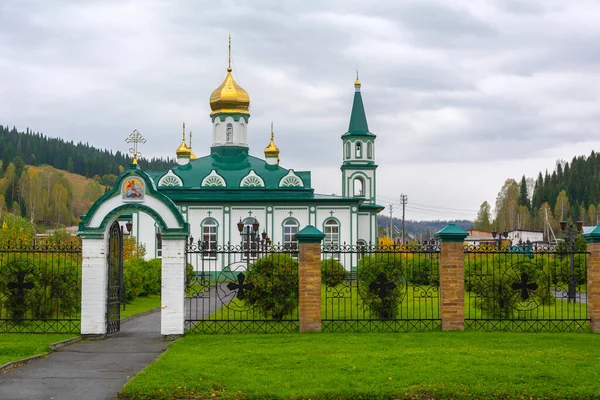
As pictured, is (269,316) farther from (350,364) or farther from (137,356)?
(350,364)

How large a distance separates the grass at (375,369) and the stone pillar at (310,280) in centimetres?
93

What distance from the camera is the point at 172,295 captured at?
13.2m

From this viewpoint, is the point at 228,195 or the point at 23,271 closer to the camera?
the point at 23,271

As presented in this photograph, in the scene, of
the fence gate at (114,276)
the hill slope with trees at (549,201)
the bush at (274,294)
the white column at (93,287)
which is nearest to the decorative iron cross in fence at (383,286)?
the bush at (274,294)

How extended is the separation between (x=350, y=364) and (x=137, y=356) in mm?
3657

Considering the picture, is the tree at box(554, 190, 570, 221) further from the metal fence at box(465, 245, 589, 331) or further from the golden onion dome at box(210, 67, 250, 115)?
the metal fence at box(465, 245, 589, 331)

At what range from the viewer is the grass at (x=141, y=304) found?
20314mm

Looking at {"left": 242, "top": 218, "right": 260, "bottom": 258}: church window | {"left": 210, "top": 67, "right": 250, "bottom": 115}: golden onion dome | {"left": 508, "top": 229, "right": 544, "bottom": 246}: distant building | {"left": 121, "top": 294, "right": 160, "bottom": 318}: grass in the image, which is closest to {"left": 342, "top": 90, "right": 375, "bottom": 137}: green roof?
{"left": 210, "top": 67, "right": 250, "bottom": 115}: golden onion dome

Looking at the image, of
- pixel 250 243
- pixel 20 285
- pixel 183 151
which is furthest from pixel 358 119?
pixel 20 285

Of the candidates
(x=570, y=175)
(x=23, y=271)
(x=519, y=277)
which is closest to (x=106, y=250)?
(x=23, y=271)

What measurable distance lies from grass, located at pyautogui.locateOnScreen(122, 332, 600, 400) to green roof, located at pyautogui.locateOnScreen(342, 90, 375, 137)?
3132 centimetres

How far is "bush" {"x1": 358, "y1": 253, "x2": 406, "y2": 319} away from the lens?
14.3 metres

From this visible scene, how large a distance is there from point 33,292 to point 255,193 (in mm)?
25911

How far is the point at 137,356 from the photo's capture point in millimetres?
11547
